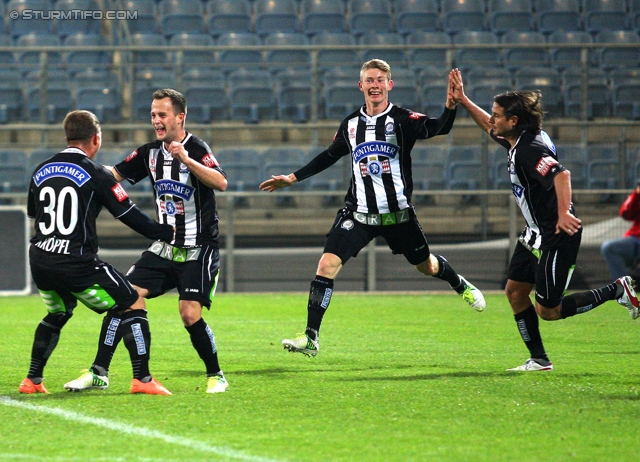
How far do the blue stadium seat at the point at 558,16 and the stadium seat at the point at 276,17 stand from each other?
5001 millimetres

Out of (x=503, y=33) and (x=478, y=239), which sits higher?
(x=503, y=33)

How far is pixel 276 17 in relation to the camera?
18.7 meters

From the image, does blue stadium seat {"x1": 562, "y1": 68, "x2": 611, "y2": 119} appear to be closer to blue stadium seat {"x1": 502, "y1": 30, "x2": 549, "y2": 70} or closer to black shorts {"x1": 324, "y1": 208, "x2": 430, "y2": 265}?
blue stadium seat {"x1": 502, "y1": 30, "x2": 549, "y2": 70}

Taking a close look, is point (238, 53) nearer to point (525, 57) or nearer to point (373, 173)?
point (525, 57)

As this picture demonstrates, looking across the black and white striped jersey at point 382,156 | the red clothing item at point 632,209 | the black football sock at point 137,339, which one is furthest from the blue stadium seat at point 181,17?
the black football sock at point 137,339

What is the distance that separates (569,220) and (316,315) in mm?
2040

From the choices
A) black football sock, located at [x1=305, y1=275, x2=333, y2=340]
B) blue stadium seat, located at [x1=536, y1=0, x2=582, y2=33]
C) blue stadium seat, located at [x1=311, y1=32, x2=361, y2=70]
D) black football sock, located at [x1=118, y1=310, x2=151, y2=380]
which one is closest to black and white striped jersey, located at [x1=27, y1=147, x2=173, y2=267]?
black football sock, located at [x1=118, y1=310, x2=151, y2=380]

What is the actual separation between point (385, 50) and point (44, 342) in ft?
39.1

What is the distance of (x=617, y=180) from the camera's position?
14578mm

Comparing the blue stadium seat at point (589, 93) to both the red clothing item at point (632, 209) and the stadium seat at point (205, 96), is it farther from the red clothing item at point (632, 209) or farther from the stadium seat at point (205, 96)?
the stadium seat at point (205, 96)

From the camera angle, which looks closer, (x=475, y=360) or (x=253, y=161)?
(x=475, y=360)

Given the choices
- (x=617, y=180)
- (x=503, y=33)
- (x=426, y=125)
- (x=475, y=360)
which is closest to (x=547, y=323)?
(x=475, y=360)

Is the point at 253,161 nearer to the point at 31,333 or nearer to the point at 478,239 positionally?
the point at 478,239

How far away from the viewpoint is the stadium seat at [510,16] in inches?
731
